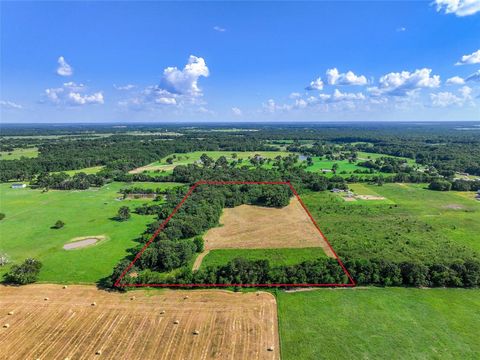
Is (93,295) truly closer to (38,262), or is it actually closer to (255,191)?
(38,262)

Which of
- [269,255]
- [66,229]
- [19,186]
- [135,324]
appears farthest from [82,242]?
[19,186]

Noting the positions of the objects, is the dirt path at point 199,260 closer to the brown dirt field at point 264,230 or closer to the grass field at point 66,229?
the brown dirt field at point 264,230

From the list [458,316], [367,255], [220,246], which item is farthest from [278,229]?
[458,316]

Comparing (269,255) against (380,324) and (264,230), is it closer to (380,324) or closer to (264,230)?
(264,230)

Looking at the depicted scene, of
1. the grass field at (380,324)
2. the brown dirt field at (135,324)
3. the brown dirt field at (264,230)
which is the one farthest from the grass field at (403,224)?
the brown dirt field at (135,324)

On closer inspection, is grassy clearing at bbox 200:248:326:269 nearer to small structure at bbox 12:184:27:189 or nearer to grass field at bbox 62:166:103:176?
small structure at bbox 12:184:27:189

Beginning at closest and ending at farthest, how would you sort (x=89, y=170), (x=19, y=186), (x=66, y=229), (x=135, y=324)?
1. (x=135, y=324)
2. (x=66, y=229)
3. (x=19, y=186)
4. (x=89, y=170)
